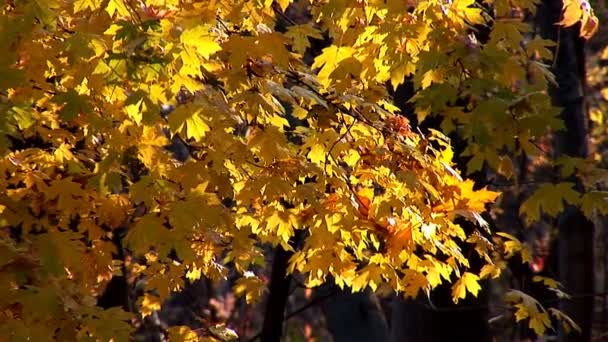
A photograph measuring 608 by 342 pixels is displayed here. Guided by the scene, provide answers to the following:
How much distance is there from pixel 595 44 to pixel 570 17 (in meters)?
12.3

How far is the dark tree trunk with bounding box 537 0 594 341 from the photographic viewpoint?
8602 millimetres

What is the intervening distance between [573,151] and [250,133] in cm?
504

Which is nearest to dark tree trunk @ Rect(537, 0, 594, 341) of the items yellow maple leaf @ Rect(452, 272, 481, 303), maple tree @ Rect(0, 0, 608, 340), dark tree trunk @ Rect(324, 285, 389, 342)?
dark tree trunk @ Rect(324, 285, 389, 342)

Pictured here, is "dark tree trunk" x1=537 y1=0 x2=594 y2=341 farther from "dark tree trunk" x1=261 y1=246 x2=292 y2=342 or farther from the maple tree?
the maple tree

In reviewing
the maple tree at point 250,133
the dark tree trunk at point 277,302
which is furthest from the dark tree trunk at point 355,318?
the maple tree at point 250,133

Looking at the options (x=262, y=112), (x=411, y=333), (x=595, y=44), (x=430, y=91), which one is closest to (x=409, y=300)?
(x=411, y=333)

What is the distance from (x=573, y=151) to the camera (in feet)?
28.8

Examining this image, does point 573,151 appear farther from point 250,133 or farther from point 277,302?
point 250,133

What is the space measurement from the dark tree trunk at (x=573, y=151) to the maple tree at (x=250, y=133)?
3.60 metres

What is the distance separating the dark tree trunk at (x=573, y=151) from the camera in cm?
860

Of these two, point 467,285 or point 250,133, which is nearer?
point 250,133

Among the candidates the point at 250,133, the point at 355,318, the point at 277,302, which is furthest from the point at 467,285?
the point at 355,318

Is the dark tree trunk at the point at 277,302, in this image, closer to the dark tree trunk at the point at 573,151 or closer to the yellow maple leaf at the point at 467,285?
the yellow maple leaf at the point at 467,285

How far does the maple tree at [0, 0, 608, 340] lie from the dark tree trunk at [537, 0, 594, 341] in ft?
11.8
